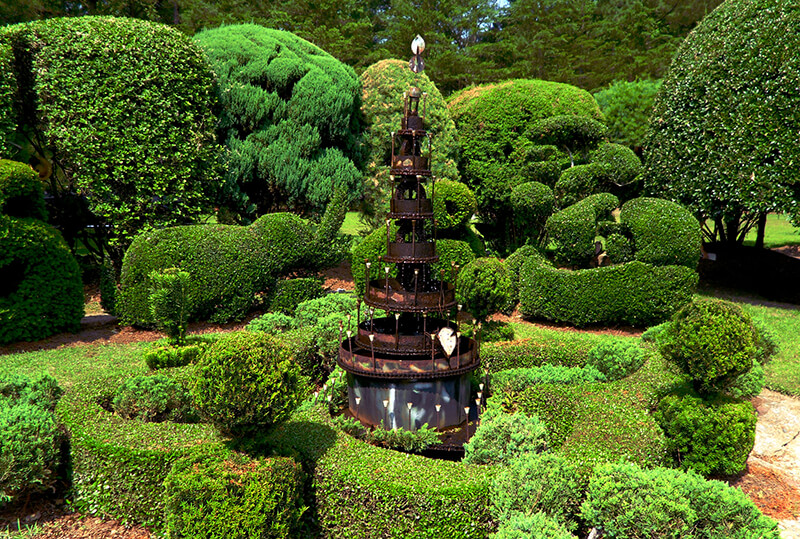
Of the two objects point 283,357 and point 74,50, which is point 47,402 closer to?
point 283,357

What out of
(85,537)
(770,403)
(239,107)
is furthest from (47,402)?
(770,403)

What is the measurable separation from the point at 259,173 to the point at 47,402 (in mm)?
13609

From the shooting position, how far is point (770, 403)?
1296cm

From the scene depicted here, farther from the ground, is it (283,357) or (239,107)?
(239,107)

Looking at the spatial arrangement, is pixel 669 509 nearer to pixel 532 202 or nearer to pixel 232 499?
pixel 232 499

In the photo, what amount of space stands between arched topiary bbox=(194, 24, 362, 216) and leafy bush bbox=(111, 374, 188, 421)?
479 inches

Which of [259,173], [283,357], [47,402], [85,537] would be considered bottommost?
[85,537]

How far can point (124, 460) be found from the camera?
882 centimetres

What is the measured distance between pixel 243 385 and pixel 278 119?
17.1 m

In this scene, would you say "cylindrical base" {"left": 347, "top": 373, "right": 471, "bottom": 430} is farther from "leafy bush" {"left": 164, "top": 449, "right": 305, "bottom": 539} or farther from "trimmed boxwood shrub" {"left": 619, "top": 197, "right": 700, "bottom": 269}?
"trimmed boxwood shrub" {"left": 619, "top": 197, "right": 700, "bottom": 269}

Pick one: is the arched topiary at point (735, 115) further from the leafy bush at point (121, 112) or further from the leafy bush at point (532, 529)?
the leafy bush at point (121, 112)

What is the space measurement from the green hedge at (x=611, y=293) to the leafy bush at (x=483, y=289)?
4.74m

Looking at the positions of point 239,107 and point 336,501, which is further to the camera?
point 239,107

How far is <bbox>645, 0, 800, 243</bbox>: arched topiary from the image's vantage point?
17.7 metres
